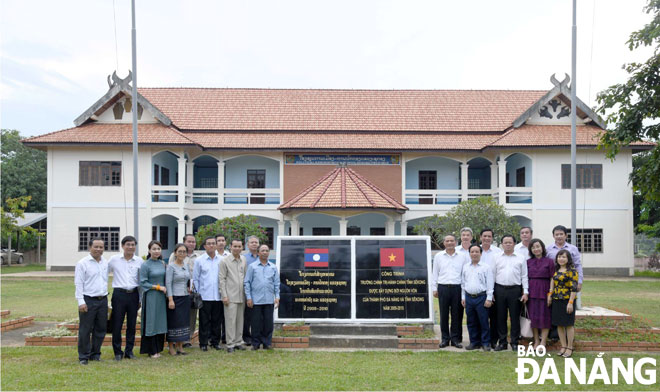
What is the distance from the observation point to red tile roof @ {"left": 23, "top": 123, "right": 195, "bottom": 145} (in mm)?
22281

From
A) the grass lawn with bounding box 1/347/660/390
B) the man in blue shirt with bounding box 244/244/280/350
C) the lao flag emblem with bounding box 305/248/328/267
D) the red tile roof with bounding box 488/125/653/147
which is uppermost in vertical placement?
the red tile roof with bounding box 488/125/653/147

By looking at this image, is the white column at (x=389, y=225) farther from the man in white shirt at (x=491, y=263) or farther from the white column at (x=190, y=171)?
the man in white shirt at (x=491, y=263)

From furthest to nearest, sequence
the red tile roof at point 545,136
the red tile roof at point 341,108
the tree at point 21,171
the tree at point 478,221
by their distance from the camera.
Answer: the tree at point 21,171 < the red tile roof at point 341,108 < the red tile roof at point 545,136 < the tree at point 478,221

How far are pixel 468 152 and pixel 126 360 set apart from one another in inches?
728

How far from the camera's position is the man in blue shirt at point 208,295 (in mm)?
8250

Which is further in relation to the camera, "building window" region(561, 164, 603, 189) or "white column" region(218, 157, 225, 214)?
"white column" region(218, 157, 225, 214)

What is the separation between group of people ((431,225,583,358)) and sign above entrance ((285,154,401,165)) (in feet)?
51.2

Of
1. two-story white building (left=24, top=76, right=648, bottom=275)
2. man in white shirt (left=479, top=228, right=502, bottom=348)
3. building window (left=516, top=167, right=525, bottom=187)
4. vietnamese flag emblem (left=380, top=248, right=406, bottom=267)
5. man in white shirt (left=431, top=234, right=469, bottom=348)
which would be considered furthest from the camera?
building window (left=516, top=167, right=525, bottom=187)

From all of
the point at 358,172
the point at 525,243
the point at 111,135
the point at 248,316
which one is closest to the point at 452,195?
the point at 358,172

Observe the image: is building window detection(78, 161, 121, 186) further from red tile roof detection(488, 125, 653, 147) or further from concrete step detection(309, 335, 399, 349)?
concrete step detection(309, 335, 399, 349)

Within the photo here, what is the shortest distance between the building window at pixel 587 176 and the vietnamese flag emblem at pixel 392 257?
54.0 feet

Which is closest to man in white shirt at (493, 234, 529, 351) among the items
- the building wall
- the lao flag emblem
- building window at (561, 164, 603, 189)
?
the lao flag emblem

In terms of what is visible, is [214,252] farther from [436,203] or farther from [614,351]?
[436,203]

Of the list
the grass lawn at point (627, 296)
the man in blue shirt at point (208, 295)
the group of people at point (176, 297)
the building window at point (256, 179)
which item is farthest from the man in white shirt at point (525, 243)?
the building window at point (256, 179)
